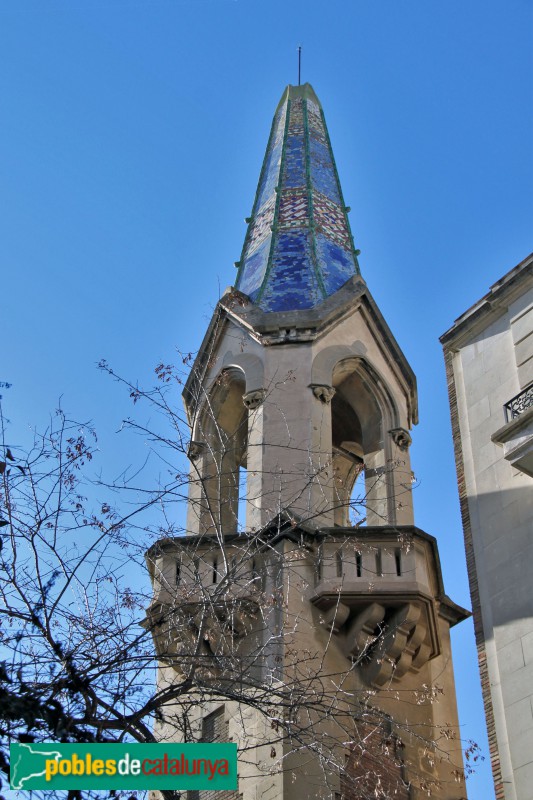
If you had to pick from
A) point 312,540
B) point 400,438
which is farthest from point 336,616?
point 400,438

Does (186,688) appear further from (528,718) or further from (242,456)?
(242,456)

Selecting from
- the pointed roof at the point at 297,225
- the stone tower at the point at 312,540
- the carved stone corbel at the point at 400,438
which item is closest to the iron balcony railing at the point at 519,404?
the stone tower at the point at 312,540

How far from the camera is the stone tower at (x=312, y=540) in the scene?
1780cm

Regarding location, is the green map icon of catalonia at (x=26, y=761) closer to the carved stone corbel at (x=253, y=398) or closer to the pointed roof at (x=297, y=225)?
the carved stone corbel at (x=253, y=398)

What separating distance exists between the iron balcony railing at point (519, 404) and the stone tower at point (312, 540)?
2417mm

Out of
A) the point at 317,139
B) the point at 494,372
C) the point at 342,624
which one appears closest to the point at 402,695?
the point at 342,624

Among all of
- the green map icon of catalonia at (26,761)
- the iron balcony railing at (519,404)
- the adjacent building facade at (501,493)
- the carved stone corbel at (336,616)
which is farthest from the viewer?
the carved stone corbel at (336,616)

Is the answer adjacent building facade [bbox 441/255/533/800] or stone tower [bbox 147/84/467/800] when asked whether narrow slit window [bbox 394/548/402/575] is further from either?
adjacent building facade [bbox 441/255/533/800]

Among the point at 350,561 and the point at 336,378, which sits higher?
the point at 336,378

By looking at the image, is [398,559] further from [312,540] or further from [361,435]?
[361,435]

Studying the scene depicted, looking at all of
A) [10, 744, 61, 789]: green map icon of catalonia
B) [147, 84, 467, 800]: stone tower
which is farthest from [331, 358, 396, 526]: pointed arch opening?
[10, 744, 61, 789]: green map icon of catalonia

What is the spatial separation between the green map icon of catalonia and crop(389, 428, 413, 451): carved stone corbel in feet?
49.6

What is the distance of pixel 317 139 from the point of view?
1304 inches

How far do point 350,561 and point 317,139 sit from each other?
15.6 meters
